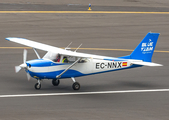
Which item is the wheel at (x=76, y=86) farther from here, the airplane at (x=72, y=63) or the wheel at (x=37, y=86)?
the wheel at (x=37, y=86)

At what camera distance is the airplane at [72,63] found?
53.8 ft

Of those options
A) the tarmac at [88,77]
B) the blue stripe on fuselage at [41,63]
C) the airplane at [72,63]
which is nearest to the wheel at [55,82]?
the airplane at [72,63]

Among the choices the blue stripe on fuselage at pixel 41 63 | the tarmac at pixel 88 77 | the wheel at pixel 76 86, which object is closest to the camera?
the tarmac at pixel 88 77

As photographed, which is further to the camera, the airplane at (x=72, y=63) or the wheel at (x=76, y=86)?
the wheel at (x=76, y=86)

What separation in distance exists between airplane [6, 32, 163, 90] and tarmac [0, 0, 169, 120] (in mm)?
860

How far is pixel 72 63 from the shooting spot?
17031 mm

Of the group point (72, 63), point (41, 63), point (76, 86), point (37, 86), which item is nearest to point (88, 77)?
point (76, 86)

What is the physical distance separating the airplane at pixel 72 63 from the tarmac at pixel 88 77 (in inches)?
33.8

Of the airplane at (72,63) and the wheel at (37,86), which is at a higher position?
the airplane at (72,63)

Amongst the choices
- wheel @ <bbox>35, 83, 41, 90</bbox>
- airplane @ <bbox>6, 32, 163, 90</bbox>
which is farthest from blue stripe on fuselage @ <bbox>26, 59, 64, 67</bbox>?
wheel @ <bbox>35, 83, 41, 90</bbox>

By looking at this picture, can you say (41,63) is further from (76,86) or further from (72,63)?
(76,86)

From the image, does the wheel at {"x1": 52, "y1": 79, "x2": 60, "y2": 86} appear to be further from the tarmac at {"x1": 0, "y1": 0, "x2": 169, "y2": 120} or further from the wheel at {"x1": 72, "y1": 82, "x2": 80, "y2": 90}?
the wheel at {"x1": 72, "y1": 82, "x2": 80, "y2": 90}

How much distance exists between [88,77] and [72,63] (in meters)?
3.09

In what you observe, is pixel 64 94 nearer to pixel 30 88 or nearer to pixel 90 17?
pixel 30 88
